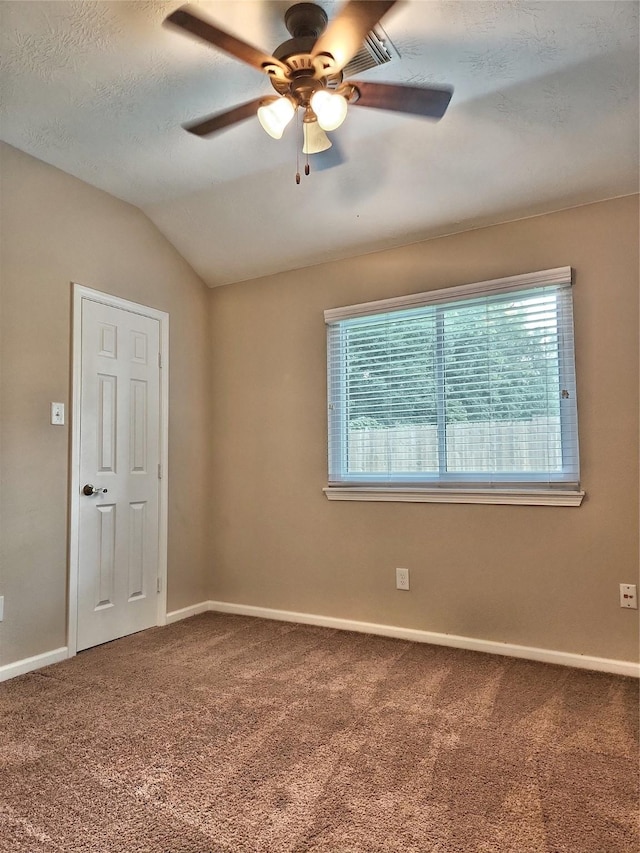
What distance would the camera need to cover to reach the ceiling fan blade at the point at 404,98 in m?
1.96

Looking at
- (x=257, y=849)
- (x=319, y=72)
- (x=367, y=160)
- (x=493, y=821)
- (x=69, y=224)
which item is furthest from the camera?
(x=69, y=224)

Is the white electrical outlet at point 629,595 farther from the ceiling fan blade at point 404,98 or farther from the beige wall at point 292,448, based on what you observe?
the ceiling fan blade at point 404,98

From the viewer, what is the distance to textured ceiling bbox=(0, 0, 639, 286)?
2.09 metres

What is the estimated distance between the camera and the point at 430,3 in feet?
6.54

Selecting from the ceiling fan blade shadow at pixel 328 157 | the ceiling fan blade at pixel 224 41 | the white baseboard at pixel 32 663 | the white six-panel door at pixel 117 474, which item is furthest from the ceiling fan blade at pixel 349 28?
the white baseboard at pixel 32 663

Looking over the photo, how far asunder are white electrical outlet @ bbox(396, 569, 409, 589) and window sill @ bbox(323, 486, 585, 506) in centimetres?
43

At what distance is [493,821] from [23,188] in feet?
11.4

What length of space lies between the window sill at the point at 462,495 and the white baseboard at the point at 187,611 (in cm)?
128

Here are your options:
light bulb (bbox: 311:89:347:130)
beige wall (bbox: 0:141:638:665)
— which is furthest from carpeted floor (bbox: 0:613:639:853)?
light bulb (bbox: 311:89:347:130)

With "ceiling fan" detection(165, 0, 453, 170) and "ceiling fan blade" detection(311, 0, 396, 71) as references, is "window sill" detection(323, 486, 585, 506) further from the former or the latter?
"ceiling fan blade" detection(311, 0, 396, 71)

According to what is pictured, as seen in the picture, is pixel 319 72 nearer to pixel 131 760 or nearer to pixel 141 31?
pixel 141 31

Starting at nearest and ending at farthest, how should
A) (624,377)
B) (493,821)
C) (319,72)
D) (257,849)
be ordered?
(257,849), (493,821), (319,72), (624,377)

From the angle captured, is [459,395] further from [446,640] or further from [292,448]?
[446,640]

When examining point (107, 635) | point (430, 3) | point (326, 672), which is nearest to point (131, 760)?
point (326, 672)
